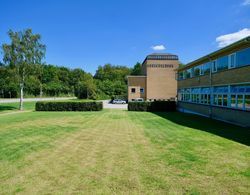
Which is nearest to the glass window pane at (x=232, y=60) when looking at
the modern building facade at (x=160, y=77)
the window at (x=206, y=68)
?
the window at (x=206, y=68)

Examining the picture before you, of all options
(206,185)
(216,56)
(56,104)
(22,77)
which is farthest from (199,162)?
(22,77)

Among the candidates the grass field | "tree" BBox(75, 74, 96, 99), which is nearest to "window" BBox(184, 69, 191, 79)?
the grass field

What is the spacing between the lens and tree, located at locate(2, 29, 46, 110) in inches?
964

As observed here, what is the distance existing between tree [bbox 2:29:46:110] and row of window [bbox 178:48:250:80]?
65.8ft

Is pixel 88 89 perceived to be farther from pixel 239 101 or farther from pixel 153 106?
pixel 239 101

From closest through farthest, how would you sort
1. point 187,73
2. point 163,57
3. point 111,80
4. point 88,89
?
1. point 187,73
2. point 163,57
3. point 88,89
4. point 111,80

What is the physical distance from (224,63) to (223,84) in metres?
1.65

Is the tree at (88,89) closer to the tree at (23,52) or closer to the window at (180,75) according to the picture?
the tree at (23,52)

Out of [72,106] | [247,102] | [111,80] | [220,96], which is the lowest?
[72,106]

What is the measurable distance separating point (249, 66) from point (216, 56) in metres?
4.66

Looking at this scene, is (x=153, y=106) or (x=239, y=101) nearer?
(x=239, y=101)

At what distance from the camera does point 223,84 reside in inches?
592

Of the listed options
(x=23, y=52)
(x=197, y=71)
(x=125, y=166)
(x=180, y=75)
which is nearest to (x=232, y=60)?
(x=197, y=71)

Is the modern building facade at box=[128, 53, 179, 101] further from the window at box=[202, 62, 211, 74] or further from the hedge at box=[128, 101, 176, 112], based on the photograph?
the window at box=[202, 62, 211, 74]
